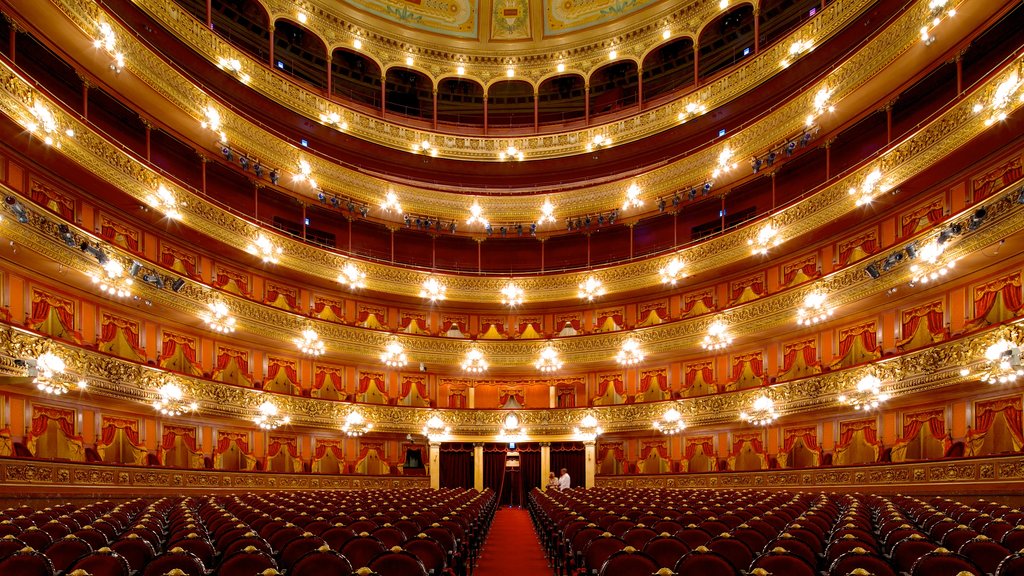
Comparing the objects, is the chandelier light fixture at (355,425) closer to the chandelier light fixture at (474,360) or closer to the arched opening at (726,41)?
the chandelier light fixture at (474,360)

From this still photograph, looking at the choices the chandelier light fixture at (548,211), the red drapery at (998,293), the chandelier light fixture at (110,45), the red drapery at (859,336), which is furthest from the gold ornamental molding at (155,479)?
the red drapery at (998,293)

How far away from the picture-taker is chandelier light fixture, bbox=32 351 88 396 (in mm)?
12062

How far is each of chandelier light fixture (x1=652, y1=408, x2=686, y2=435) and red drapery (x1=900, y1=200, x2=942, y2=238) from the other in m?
7.78

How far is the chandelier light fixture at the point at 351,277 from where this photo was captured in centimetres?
2230

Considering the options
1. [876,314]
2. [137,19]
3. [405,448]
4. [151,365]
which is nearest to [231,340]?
[151,365]

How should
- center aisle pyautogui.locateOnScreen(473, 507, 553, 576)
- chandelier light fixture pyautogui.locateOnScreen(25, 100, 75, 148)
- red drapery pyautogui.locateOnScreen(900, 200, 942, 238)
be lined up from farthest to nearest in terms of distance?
red drapery pyautogui.locateOnScreen(900, 200, 942, 238), chandelier light fixture pyautogui.locateOnScreen(25, 100, 75, 148), center aisle pyautogui.locateOnScreen(473, 507, 553, 576)

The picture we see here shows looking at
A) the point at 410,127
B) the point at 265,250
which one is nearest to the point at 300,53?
the point at 410,127

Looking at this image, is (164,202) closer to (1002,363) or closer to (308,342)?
(308,342)

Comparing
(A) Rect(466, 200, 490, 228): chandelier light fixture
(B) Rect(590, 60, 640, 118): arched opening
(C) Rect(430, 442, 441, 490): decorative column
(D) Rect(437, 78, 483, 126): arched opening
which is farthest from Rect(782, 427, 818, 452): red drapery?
(D) Rect(437, 78, 483, 126): arched opening

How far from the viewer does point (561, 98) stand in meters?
28.9

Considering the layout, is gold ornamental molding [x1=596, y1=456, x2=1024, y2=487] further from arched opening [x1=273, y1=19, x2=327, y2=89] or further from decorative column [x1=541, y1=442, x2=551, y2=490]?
arched opening [x1=273, y1=19, x2=327, y2=89]

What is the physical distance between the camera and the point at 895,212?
16.9 meters

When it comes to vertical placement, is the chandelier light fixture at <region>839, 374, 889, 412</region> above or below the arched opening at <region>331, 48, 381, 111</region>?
below

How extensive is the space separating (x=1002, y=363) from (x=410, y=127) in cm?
2019
